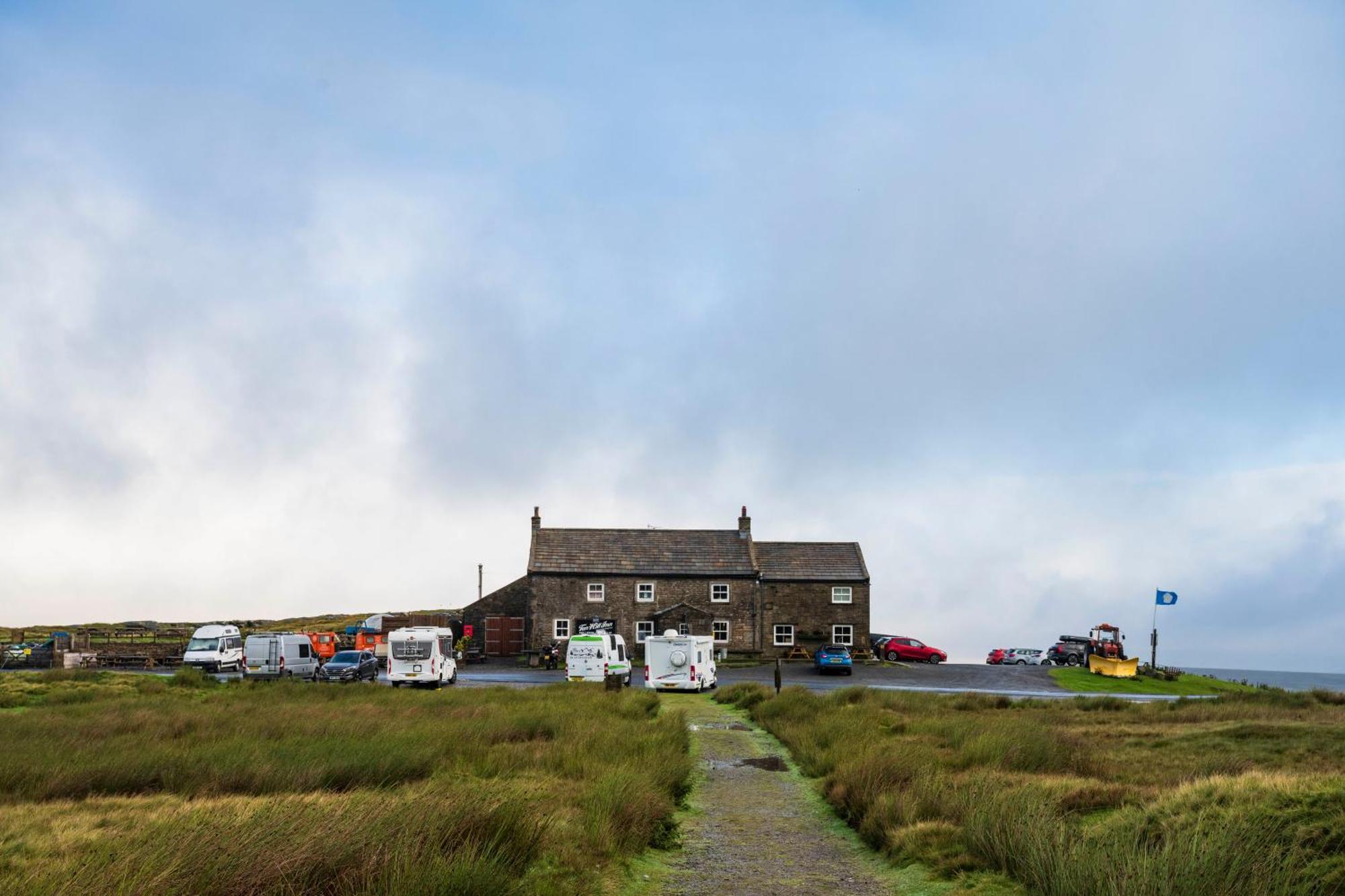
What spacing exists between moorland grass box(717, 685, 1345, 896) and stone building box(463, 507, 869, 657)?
3365cm

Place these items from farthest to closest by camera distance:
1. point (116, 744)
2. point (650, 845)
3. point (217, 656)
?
point (217, 656)
point (116, 744)
point (650, 845)

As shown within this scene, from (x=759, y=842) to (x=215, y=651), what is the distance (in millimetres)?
40140

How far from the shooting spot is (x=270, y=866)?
731 cm

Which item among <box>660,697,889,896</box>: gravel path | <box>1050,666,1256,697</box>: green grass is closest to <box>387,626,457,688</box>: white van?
<box>660,697,889,896</box>: gravel path

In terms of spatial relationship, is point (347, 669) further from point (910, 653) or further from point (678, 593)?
point (910, 653)

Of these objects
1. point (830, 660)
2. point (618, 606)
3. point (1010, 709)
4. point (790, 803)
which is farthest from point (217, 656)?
point (790, 803)

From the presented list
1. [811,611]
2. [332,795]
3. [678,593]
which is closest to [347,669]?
[678,593]

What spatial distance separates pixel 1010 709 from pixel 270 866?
25807 mm

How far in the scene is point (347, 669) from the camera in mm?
41875

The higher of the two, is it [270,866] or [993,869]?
[270,866]

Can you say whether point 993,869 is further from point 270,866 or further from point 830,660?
point 830,660

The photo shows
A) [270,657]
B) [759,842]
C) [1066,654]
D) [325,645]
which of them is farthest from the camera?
[1066,654]

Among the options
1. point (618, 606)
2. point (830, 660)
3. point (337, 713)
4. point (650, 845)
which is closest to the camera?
point (650, 845)

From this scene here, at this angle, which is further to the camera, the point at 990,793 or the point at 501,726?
the point at 501,726
